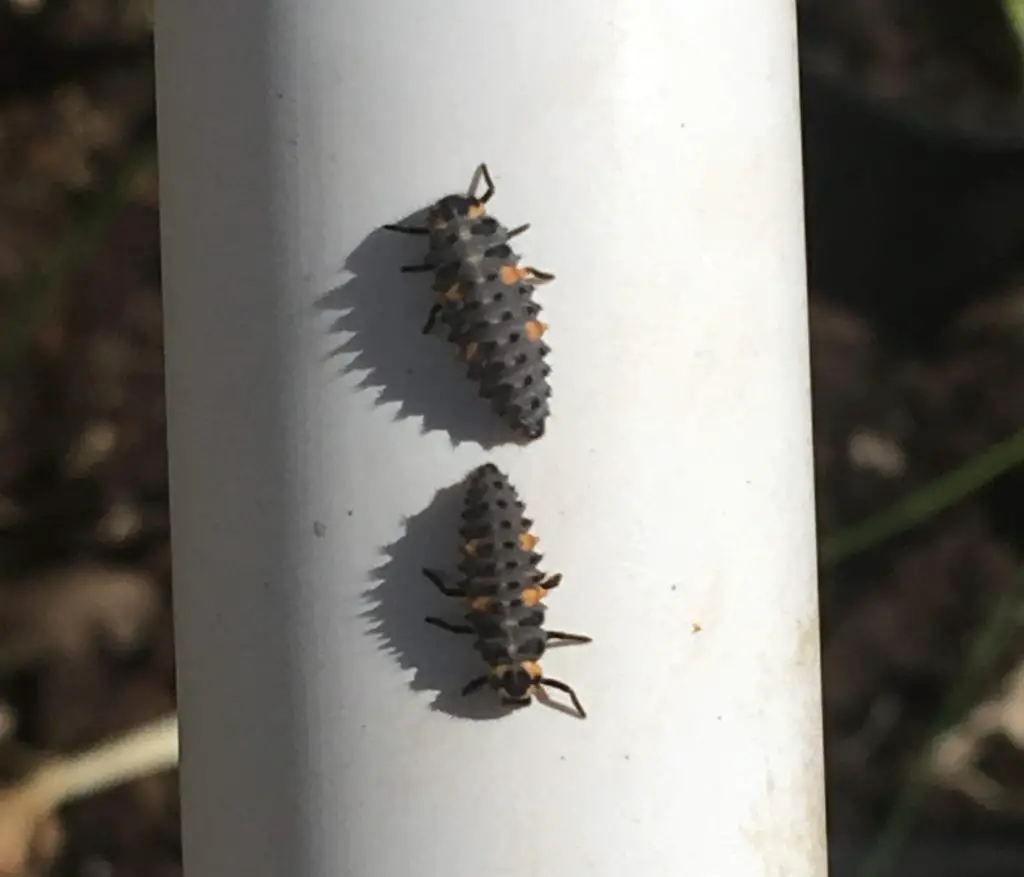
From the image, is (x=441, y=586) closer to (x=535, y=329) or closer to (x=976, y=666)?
(x=535, y=329)

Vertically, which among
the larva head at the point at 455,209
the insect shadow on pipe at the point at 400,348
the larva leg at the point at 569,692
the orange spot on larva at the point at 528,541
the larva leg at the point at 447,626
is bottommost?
the larva leg at the point at 569,692

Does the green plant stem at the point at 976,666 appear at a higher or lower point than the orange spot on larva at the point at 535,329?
lower

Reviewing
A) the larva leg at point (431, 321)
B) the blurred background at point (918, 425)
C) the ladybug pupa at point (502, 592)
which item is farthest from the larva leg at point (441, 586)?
the blurred background at point (918, 425)

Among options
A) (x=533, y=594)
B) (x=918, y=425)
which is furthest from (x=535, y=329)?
(x=918, y=425)

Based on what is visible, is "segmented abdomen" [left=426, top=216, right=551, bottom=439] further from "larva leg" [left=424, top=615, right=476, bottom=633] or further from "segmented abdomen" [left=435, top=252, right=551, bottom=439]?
"larva leg" [left=424, top=615, right=476, bottom=633]

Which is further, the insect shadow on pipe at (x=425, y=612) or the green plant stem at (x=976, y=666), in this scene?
the green plant stem at (x=976, y=666)

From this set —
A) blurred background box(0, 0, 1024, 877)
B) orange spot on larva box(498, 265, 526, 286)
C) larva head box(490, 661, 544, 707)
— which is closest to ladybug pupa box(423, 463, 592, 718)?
larva head box(490, 661, 544, 707)

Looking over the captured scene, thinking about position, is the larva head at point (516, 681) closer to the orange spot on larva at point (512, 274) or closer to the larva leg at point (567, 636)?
the larva leg at point (567, 636)
